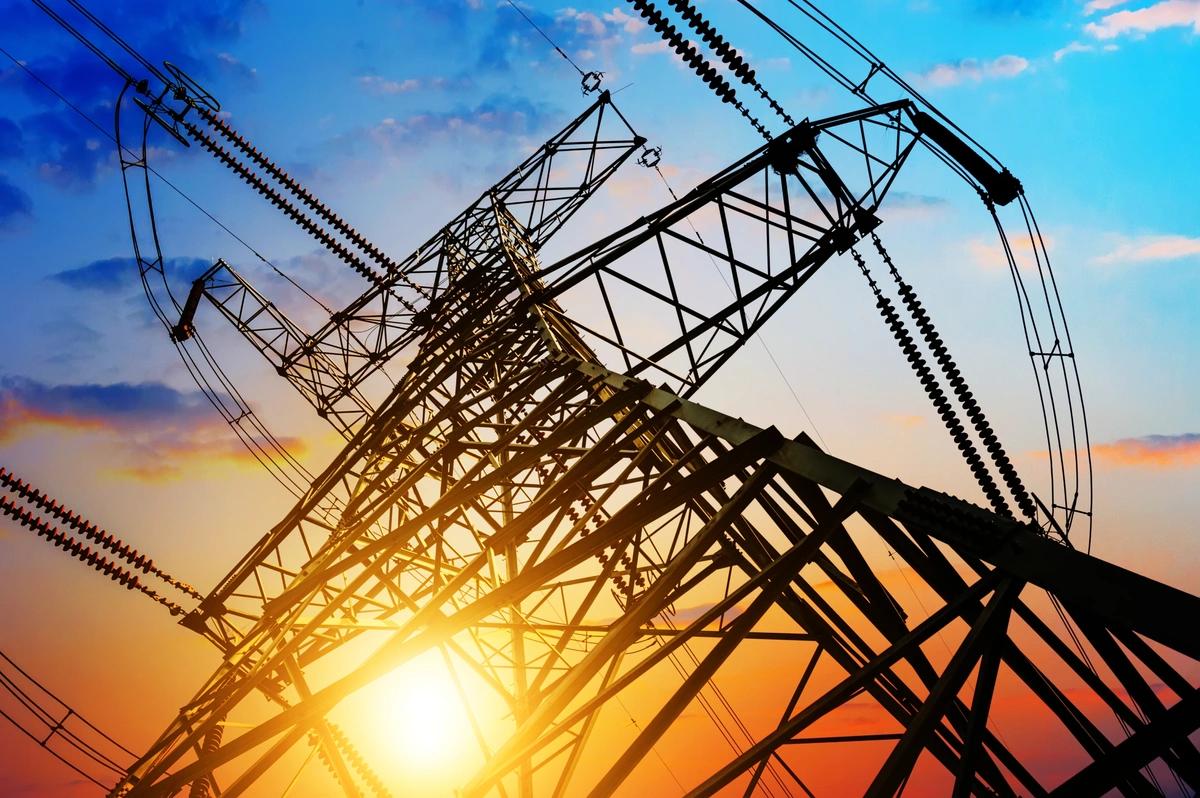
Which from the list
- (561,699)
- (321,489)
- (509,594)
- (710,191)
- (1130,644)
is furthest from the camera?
(321,489)

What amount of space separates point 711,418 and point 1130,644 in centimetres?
245

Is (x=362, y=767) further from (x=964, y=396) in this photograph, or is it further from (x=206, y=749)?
(x=964, y=396)

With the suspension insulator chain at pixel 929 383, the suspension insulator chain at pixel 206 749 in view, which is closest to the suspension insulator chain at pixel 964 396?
the suspension insulator chain at pixel 929 383

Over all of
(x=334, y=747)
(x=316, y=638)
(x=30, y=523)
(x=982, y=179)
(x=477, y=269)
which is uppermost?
(x=477, y=269)

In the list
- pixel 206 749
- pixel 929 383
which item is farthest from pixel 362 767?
pixel 929 383

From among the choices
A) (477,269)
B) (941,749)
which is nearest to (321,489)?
(477,269)

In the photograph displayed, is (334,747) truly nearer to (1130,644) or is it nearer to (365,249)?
(1130,644)

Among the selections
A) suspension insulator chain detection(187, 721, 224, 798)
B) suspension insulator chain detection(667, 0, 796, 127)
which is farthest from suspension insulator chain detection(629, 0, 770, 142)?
suspension insulator chain detection(187, 721, 224, 798)

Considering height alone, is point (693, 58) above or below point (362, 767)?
above

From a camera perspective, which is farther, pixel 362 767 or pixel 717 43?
pixel 362 767

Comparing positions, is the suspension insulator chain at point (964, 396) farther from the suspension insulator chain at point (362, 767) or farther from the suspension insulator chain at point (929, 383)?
the suspension insulator chain at point (362, 767)

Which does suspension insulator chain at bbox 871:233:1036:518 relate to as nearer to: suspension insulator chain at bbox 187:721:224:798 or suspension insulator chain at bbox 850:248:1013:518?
suspension insulator chain at bbox 850:248:1013:518

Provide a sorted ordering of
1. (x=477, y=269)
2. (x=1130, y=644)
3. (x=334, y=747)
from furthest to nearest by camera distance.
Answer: (x=477, y=269) → (x=334, y=747) → (x=1130, y=644)

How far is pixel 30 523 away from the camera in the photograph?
7.65m
